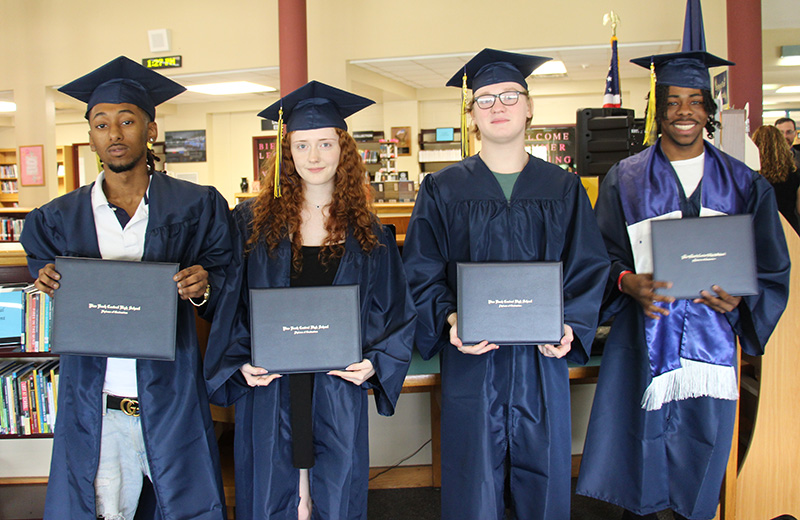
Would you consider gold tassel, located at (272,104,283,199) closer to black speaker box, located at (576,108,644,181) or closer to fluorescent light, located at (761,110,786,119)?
black speaker box, located at (576,108,644,181)

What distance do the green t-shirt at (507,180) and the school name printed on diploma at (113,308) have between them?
1076 millimetres

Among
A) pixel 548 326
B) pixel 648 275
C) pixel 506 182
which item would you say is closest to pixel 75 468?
pixel 548 326

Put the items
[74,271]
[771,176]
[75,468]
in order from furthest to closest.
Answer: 1. [771,176]
2. [75,468]
3. [74,271]

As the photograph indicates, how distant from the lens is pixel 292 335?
1586 mm

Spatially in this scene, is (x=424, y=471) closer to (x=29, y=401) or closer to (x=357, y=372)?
(x=357, y=372)

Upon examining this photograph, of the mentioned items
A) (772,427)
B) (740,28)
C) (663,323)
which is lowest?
(772,427)

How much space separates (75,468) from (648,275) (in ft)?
5.75

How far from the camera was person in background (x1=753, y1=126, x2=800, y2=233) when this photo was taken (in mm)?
4230

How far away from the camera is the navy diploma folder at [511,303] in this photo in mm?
1623

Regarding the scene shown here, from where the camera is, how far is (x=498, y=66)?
181 centimetres

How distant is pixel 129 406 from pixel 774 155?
14.4 feet

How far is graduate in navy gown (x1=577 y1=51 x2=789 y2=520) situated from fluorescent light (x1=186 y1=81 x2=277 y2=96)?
25.5 ft

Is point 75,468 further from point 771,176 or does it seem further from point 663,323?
point 771,176

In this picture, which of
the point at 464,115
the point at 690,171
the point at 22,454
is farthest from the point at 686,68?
the point at 22,454
